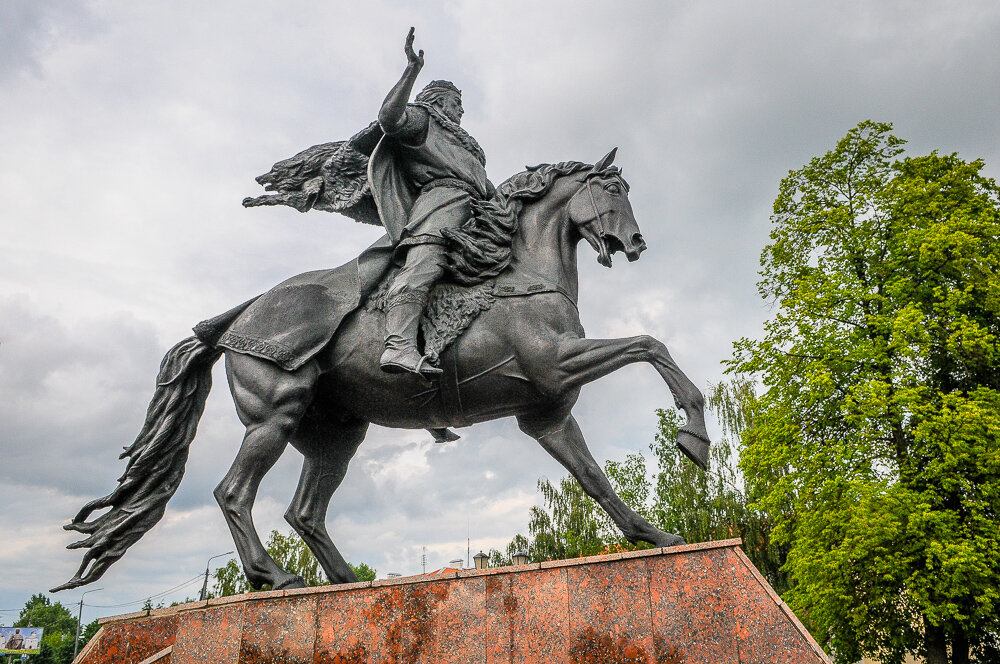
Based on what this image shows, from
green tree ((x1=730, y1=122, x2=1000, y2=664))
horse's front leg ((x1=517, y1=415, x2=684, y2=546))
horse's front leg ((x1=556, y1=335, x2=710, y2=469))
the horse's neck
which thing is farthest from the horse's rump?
green tree ((x1=730, y1=122, x2=1000, y2=664))

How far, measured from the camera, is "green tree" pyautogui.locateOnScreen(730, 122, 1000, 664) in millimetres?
14852

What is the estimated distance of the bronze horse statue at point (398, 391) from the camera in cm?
552

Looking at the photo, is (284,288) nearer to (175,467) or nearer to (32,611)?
(175,467)

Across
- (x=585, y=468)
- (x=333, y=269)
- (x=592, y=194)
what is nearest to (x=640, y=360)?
(x=585, y=468)

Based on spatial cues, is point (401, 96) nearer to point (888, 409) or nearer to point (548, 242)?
point (548, 242)

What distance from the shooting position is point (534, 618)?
4.39 m

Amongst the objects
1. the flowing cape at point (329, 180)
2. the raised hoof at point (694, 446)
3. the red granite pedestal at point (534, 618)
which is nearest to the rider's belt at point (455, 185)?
the flowing cape at point (329, 180)

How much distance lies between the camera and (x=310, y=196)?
22.5 ft

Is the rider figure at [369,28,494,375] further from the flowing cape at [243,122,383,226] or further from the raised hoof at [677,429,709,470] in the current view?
the raised hoof at [677,429,709,470]

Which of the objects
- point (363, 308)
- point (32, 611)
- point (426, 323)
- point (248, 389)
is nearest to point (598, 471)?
point (426, 323)

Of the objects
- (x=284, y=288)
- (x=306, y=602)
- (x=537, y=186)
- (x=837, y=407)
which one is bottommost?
(x=306, y=602)

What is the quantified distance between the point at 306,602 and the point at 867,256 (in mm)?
17631

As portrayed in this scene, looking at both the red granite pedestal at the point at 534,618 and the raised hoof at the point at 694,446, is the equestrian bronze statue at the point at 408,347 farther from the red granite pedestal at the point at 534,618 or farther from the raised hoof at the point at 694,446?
the red granite pedestal at the point at 534,618

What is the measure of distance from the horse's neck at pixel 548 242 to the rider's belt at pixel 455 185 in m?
0.47
